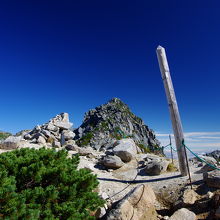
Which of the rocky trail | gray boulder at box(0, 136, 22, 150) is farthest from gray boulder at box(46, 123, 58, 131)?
gray boulder at box(0, 136, 22, 150)

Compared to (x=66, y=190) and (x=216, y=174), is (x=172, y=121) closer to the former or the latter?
(x=216, y=174)

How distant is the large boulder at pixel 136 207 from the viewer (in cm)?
554

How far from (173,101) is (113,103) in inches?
3382

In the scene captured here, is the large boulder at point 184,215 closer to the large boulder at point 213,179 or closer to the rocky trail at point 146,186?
the rocky trail at point 146,186

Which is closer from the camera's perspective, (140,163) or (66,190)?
(66,190)

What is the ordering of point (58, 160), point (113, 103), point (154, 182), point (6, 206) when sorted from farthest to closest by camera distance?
point (113, 103)
point (154, 182)
point (58, 160)
point (6, 206)

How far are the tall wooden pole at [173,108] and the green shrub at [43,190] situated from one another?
19.8ft

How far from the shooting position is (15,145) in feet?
51.8

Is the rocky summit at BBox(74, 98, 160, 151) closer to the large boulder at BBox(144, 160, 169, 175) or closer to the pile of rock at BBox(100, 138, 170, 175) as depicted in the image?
the pile of rock at BBox(100, 138, 170, 175)

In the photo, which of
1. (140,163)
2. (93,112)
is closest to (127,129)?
(93,112)

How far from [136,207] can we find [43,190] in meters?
3.28

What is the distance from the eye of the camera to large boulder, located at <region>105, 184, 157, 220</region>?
5.54m

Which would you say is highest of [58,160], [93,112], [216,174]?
[93,112]

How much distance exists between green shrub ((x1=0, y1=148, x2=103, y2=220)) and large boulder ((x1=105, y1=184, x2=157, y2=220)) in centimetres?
61
